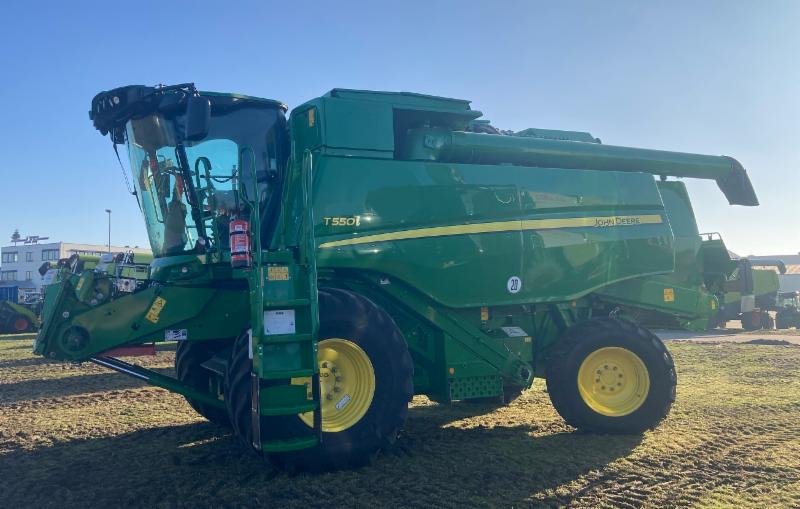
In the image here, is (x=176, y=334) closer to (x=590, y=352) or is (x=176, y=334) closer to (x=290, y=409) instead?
(x=290, y=409)

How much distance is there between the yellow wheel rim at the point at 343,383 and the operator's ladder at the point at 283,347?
29 centimetres

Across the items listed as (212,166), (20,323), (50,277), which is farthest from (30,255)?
(212,166)

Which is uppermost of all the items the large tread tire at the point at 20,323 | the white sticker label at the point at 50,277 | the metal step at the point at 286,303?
the white sticker label at the point at 50,277

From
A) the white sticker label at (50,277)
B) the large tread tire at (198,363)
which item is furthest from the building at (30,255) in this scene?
the large tread tire at (198,363)

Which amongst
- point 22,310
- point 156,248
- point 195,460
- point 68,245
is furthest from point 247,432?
point 68,245

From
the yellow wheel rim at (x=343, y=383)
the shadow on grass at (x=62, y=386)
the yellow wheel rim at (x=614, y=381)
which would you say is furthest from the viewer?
the shadow on grass at (x=62, y=386)

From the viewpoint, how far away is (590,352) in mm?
5984

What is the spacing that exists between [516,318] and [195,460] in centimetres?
313

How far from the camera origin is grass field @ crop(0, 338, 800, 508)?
4184 millimetres

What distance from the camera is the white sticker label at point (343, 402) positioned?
479 cm

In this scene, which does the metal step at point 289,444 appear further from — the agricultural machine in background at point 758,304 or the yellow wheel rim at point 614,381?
the agricultural machine in background at point 758,304

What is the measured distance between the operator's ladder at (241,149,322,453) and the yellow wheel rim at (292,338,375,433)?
0.29 m

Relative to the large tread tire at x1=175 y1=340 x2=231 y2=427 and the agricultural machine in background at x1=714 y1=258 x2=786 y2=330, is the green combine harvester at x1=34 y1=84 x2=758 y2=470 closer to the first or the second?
the large tread tire at x1=175 y1=340 x2=231 y2=427

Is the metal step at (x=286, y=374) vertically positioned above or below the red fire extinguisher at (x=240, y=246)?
below
